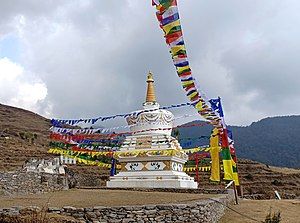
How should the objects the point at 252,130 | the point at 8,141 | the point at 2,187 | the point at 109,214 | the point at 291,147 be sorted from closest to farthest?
the point at 109,214 < the point at 2,187 < the point at 8,141 < the point at 291,147 < the point at 252,130

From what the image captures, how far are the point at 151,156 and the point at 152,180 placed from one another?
1.31 meters

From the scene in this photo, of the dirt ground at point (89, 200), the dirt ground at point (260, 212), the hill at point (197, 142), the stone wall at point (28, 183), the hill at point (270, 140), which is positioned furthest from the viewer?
A: the hill at point (270, 140)

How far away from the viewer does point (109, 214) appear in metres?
10.2

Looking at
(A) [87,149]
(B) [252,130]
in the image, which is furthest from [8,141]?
(B) [252,130]

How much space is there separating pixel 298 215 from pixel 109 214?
8311 mm

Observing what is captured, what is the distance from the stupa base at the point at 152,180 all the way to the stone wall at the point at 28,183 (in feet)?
12.6

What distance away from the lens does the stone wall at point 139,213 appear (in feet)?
32.7

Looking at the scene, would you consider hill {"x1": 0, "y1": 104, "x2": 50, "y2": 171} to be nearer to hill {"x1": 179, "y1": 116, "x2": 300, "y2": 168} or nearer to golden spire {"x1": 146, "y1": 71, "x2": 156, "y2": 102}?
golden spire {"x1": 146, "y1": 71, "x2": 156, "y2": 102}

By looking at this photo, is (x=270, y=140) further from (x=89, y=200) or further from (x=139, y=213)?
(x=139, y=213)

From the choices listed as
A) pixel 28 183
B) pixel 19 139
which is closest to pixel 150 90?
pixel 28 183

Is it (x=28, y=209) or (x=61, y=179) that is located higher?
(x=61, y=179)

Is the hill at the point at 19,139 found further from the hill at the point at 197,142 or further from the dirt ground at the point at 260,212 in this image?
the dirt ground at the point at 260,212

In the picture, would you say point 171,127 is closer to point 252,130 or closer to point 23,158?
point 23,158

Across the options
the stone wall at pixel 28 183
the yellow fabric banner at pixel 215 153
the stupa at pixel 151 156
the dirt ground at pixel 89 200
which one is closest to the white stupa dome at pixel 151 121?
the stupa at pixel 151 156
